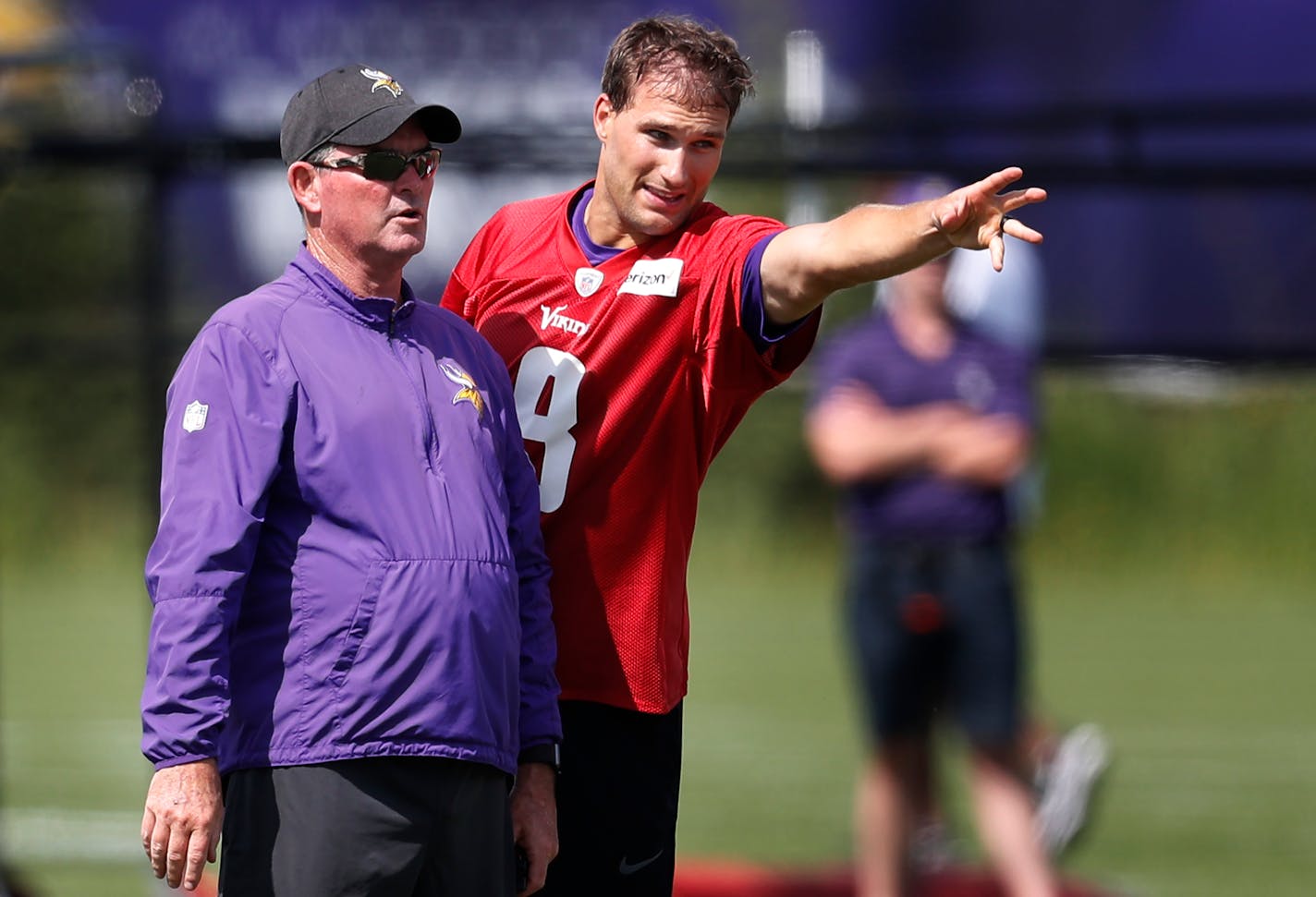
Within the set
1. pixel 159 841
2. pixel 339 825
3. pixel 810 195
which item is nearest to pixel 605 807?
pixel 339 825

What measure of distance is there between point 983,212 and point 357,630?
3.48ft

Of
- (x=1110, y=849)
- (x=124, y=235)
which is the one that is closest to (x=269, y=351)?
(x=1110, y=849)

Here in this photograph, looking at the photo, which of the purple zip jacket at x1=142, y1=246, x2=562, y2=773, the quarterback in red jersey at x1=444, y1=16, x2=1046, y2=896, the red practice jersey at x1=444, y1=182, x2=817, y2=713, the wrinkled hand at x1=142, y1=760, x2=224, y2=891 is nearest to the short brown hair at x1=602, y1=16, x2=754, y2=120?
the quarterback in red jersey at x1=444, y1=16, x2=1046, y2=896

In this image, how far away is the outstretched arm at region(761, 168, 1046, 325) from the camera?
253cm

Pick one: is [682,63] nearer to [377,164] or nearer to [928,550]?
[377,164]

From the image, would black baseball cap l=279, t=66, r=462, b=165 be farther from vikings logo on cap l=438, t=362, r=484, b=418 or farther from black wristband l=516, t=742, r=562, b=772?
black wristband l=516, t=742, r=562, b=772

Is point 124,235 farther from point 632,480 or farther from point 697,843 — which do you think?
point 632,480

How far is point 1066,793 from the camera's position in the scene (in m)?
6.31

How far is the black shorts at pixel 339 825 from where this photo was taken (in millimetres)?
2568

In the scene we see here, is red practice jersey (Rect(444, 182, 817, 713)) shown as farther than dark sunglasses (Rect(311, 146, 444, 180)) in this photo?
Yes

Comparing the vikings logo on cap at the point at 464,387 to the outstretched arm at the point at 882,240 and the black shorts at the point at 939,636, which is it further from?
the black shorts at the point at 939,636

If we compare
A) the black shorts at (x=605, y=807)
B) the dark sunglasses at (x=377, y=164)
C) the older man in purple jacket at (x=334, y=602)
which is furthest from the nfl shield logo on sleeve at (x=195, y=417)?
the black shorts at (x=605, y=807)

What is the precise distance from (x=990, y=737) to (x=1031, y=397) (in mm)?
1077

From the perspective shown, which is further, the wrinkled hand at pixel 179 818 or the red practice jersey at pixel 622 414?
the red practice jersey at pixel 622 414
